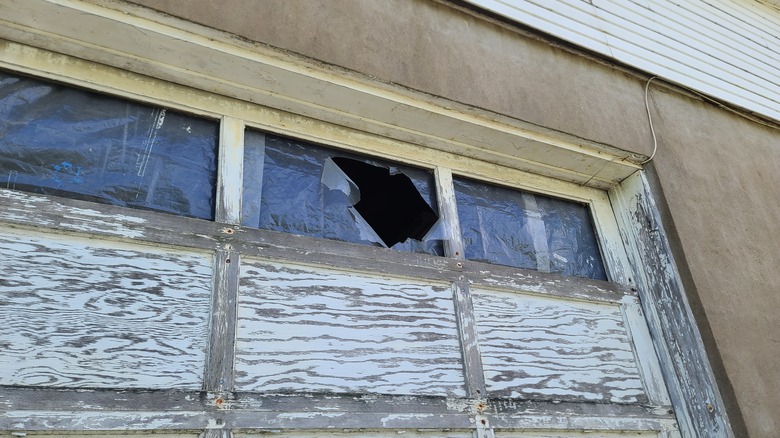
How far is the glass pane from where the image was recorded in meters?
1.82

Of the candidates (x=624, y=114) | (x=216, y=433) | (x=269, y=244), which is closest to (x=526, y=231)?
(x=624, y=114)

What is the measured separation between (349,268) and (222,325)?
0.50 m

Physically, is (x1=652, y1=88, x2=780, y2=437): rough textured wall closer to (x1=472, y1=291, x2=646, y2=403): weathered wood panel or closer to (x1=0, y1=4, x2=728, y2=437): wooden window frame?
(x1=0, y1=4, x2=728, y2=437): wooden window frame

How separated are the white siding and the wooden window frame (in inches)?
31.6

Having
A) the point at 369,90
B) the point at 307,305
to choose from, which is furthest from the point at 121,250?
the point at 369,90

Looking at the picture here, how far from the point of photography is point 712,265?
2.64m

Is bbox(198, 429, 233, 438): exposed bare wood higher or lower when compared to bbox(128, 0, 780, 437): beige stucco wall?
lower

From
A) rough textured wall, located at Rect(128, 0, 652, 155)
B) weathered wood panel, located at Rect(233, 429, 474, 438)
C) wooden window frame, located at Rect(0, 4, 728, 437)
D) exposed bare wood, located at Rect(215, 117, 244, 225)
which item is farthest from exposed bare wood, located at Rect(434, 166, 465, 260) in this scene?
exposed bare wood, located at Rect(215, 117, 244, 225)

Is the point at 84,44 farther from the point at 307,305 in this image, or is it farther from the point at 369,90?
the point at 307,305

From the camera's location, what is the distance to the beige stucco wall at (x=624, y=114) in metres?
2.26

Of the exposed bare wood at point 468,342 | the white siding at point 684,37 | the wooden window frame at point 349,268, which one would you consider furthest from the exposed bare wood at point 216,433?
the white siding at point 684,37

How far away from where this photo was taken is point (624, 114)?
9.69 ft

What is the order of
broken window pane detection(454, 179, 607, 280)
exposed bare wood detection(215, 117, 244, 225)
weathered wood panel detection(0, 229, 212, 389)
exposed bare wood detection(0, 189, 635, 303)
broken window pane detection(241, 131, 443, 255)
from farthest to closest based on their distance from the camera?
broken window pane detection(454, 179, 607, 280) → broken window pane detection(241, 131, 443, 255) → exposed bare wood detection(215, 117, 244, 225) → exposed bare wood detection(0, 189, 635, 303) → weathered wood panel detection(0, 229, 212, 389)

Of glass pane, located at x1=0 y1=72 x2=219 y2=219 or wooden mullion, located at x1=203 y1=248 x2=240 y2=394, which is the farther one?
glass pane, located at x1=0 y1=72 x2=219 y2=219
